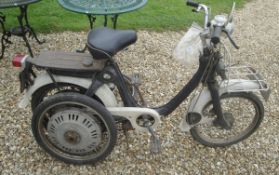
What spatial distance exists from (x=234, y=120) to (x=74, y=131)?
159cm

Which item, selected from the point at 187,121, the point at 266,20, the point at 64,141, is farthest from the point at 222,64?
the point at 266,20

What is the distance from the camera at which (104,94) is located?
2.74m

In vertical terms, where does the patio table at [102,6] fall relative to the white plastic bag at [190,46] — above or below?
below

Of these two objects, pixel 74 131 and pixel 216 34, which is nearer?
pixel 216 34

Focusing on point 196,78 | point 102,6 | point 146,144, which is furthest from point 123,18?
point 196,78

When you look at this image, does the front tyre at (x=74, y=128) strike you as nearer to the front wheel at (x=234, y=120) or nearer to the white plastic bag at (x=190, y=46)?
the white plastic bag at (x=190, y=46)

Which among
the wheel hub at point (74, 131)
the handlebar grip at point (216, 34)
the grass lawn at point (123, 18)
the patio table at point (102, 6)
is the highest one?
the handlebar grip at point (216, 34)

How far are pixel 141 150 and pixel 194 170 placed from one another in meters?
0.54

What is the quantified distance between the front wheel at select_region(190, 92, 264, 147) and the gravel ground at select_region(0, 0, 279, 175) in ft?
0.37

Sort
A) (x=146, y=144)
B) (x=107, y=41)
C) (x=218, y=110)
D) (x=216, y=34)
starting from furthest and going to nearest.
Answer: (x=146, y=144), (x=218, y=110), (x=107, y=41), (x=216, y=34)

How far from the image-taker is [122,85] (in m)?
2.78

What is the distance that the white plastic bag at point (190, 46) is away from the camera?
8.48ft

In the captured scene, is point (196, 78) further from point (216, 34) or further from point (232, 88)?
point (216, 34)

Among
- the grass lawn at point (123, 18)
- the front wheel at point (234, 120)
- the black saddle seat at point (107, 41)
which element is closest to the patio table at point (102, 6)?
the black saddle seat at point (107, 41)
